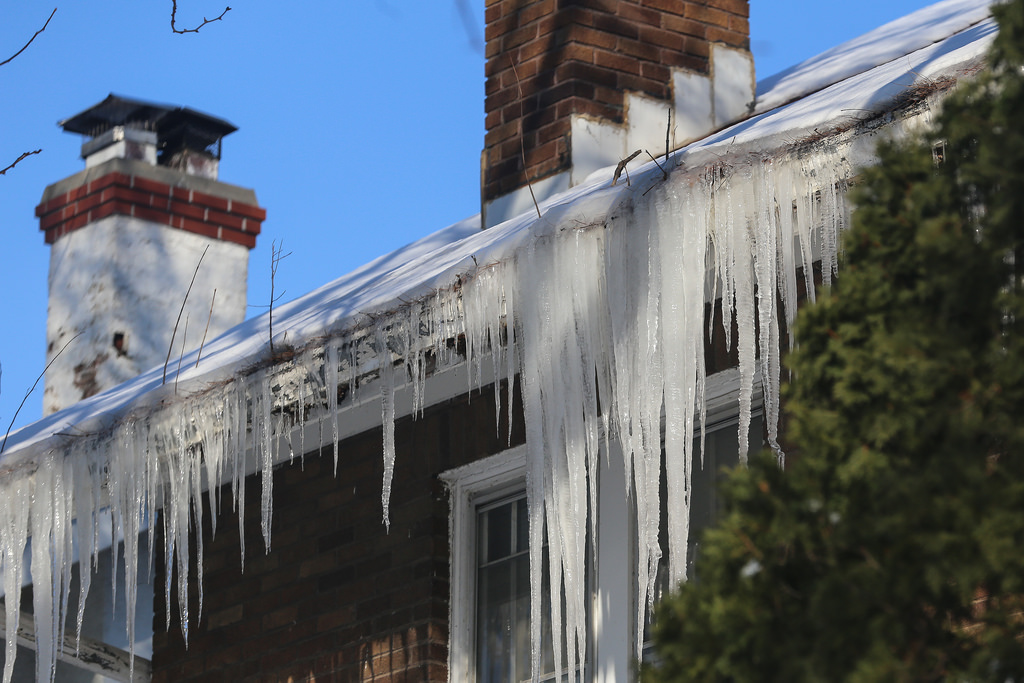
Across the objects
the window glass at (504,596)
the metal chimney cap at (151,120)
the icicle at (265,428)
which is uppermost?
the metal chimney cap at (151,120)

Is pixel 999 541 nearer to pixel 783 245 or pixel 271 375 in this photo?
pixel 783 245

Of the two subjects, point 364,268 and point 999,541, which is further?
point 364,268

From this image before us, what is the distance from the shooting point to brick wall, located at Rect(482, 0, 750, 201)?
23.6 ft

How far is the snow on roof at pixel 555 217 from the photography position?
3.95 metres

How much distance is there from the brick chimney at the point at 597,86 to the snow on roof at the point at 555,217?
225 millimetres

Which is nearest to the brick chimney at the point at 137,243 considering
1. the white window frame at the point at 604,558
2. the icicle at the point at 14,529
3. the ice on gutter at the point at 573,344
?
the icicle at the point at 14,529

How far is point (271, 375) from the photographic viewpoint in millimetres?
4863

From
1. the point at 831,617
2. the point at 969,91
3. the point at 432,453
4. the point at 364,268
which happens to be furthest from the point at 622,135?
the point at 831,617

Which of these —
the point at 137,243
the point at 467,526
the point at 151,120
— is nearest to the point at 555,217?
the point at 467,526

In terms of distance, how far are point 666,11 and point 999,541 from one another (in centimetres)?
587

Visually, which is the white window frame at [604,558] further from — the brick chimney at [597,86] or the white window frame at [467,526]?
the brick chimney at [597,86]

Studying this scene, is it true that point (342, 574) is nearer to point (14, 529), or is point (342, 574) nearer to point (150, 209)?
point (14, 529)

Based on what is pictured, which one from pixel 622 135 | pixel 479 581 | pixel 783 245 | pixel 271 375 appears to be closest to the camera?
pixel 783 245

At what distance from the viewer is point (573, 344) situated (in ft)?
13.8
